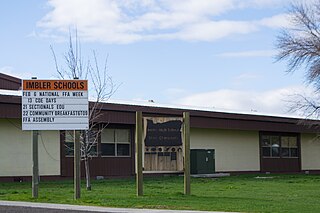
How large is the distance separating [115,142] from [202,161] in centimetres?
698

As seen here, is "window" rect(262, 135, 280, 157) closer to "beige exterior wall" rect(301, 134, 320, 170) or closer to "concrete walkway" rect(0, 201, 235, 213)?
"beige exterior wall" rect(301, 134, 320, 170)

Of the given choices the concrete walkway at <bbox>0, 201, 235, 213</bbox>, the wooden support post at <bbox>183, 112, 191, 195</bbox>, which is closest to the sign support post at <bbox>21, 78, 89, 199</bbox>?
the concrete walkway at <bbox>0, 201, 235, 213</bbox>

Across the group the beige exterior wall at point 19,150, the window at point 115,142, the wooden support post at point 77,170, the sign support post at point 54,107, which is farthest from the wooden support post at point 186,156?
the window at point 115,142

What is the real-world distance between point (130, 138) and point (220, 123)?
7.32m

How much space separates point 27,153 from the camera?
3272 cm

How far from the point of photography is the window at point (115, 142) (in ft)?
120

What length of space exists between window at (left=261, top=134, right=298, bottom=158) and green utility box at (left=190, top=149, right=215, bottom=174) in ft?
21.9

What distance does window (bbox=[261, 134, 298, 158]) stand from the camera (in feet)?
156

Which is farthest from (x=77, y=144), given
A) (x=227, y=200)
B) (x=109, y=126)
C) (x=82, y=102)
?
(x=109, y=126)

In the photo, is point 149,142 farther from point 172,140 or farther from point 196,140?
point 196,140

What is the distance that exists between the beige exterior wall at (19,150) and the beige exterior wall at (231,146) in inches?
445

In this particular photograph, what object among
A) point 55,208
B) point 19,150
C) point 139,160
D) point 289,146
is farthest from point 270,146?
point 55,208

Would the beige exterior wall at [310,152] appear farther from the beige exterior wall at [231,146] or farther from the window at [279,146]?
the beige exterior wall at [231,146]

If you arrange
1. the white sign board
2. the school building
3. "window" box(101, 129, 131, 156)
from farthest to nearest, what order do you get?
1. "window" box(101, 129, 131, 156)
2. the school building
3. the white sign board
